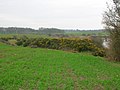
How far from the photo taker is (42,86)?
12.1 metres

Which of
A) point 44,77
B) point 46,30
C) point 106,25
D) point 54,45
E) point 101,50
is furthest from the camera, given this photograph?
point 46,30

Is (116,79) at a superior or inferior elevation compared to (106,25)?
inferior

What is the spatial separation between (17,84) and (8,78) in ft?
3.94

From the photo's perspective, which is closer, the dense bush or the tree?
the tree

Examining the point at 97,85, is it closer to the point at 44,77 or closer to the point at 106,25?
the point at 44,77

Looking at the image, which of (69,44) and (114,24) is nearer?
(114,24)

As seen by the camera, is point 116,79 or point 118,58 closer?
point 116,79

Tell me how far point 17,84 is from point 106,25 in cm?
1614

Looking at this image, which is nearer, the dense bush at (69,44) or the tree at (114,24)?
the tree at (114,24)

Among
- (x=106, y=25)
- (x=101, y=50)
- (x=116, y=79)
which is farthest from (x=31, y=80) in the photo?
(x=101, y=50)

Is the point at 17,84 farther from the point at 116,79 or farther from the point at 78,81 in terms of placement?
the point at 116,79

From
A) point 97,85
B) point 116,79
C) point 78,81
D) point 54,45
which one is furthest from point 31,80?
point 54,45

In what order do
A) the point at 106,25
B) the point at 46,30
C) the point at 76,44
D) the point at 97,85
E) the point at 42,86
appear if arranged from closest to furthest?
the point at 42,86, the point at 97,85, the point at 106,25, the point at 76,44, the point at 46,30

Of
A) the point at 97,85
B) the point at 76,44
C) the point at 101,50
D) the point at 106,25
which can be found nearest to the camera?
the point at 97,85
